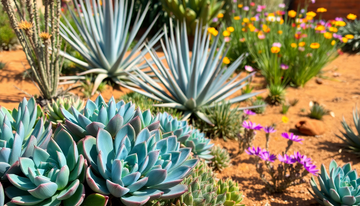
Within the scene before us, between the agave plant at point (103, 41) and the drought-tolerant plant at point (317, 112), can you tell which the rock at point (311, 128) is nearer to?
the drought-tolerant plant at point (317, 112)

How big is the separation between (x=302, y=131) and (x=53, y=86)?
2.91m

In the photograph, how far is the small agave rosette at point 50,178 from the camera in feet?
3.01

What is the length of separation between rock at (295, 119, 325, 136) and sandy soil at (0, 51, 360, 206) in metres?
0.07

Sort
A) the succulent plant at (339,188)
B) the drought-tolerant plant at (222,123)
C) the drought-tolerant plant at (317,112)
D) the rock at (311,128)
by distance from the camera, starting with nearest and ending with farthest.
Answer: the succulent plant at (339,188) → the drought-tolerant plant at (222,123) → the rock at (311,128) → the drought-tolerant plant at (317,112)

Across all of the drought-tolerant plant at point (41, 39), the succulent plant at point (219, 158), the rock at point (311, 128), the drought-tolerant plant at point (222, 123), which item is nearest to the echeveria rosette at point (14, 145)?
the drought-tolerant plant at point (41, 39)

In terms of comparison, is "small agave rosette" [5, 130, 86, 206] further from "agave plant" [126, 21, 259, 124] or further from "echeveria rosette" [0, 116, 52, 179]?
"agave plant" [126, 21, 259, 124]

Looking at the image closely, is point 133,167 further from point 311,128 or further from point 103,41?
point 103,41

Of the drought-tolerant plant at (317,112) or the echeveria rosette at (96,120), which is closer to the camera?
the echeveria rosette at (96,120)

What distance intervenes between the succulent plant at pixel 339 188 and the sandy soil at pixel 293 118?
0.87ft

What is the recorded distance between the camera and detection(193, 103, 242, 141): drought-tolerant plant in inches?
116

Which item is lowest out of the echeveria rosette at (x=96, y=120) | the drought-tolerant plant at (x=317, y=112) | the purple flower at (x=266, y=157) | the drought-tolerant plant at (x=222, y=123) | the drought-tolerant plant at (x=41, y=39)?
the purple flower at (x=266, y=157)

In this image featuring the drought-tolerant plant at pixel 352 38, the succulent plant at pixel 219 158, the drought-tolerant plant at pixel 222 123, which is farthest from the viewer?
the drought-tolerant plant at pixel 352 38

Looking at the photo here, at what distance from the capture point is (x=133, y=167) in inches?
40.9

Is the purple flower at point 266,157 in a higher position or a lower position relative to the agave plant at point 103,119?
lower
